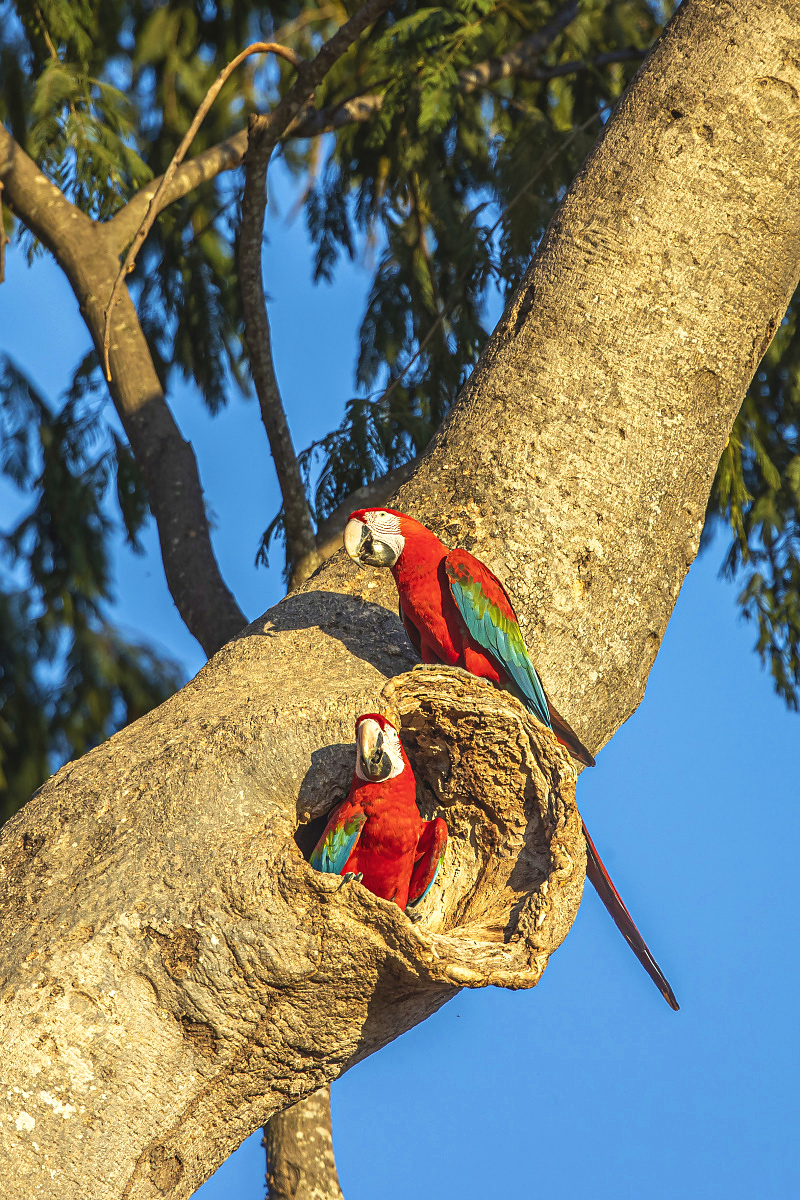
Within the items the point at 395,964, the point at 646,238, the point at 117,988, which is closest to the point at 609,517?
the point at 646,238

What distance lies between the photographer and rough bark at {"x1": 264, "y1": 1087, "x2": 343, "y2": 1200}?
353 cm

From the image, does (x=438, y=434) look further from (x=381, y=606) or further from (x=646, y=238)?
(x=646, y=238)

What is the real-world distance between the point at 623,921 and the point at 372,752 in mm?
873

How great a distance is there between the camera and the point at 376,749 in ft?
6.29

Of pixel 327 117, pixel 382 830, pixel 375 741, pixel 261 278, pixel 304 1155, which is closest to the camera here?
pixel 375 741

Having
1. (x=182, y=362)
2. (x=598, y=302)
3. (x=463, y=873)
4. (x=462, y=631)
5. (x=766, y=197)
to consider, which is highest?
(x=182, y=362)

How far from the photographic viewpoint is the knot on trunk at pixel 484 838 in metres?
1.75

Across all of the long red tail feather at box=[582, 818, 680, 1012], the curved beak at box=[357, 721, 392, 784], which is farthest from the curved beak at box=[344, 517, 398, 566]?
the long red tail feather at box=[582, 818, 680, 1012]

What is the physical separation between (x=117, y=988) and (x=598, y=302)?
6.33 feet

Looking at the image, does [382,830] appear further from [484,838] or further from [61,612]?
[61,612]

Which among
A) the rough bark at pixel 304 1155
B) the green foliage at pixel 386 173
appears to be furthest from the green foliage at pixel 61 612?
the rough bark at pixel 304 1155

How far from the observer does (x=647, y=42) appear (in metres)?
4.75

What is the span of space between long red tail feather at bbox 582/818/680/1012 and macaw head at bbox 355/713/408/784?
0.60 m

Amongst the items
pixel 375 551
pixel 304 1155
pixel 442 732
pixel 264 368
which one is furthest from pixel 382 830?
pixel 304 1155
